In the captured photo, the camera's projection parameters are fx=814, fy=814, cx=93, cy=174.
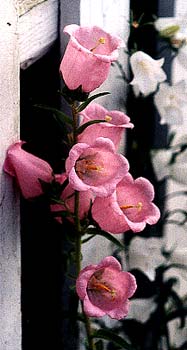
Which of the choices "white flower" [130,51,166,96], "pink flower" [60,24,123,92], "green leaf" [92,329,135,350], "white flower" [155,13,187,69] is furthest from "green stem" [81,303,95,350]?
"white flower" [155,13,187,69]

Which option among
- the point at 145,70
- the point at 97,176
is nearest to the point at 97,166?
the point at 97,176

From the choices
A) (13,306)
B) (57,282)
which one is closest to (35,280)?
(57,282)

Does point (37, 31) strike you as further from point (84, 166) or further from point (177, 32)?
point (177, 32)

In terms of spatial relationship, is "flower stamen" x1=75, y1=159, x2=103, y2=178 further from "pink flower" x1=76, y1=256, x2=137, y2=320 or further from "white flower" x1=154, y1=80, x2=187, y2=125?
"white flower" x1=154, y1=80, x2=187, y2=125

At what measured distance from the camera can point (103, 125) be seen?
1.09 meters

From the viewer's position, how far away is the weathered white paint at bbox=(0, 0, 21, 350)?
1.00m

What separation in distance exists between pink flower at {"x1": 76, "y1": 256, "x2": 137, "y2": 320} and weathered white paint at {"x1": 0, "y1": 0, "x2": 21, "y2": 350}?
0.09 m

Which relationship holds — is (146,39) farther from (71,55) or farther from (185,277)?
(71,55)

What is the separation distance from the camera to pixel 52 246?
1363mm

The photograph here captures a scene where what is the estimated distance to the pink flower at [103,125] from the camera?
1092 millimetres

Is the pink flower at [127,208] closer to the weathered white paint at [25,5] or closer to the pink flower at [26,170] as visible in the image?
the pink flower at [26,170]

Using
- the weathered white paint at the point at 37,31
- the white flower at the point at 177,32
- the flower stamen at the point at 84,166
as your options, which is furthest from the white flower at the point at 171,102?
the flower stamen at the point at 84,166

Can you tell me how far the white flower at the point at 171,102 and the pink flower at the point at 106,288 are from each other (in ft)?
1.55

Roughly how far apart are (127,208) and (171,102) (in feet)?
1.53
